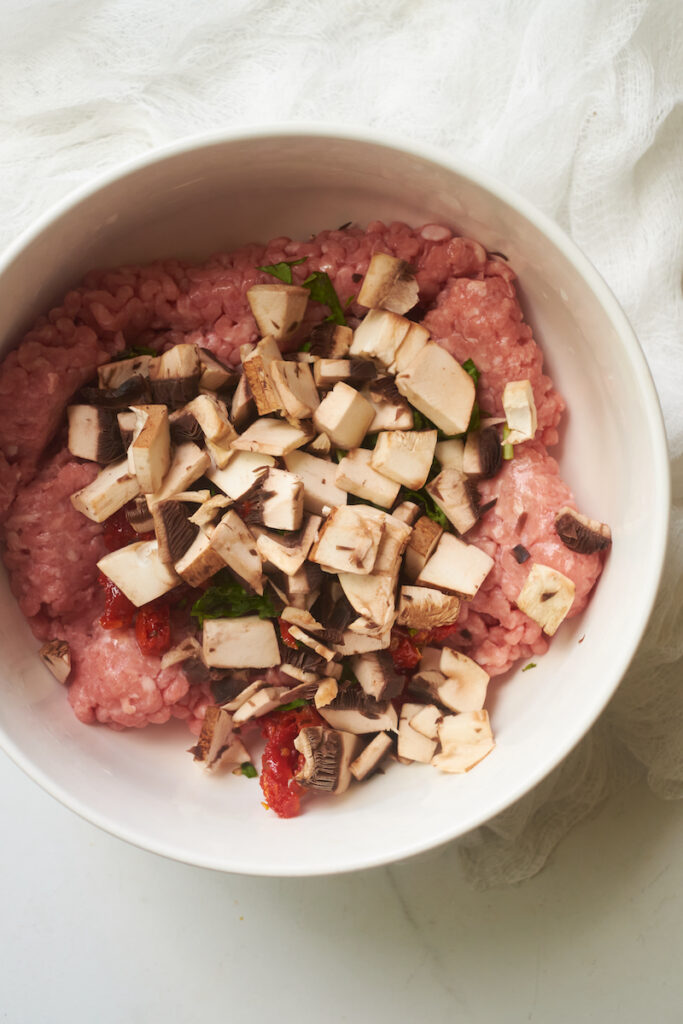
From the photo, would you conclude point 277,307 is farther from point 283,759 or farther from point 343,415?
point 283,759

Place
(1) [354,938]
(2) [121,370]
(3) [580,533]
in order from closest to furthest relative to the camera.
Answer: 1. (3) [580,533]
2. (2) [121,370]
3. (1) [354,938]

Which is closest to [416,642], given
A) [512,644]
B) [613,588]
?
[512,644]

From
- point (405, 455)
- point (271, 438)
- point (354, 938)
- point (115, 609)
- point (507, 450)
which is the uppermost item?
point (507, 450)

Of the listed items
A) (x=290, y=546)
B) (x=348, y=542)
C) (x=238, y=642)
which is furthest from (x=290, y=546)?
(x=238, y=642)

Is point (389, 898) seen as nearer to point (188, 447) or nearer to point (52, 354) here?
point (188, 447)

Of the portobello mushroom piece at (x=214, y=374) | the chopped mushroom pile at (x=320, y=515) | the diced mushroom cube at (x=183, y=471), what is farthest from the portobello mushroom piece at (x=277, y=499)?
the portobello mushroom piece at (x=214, y=374)

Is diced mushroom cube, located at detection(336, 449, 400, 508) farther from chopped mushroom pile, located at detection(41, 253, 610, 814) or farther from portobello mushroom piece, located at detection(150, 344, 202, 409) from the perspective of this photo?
portobello mushroom piece, located at detection(150, 344, 202, 409)

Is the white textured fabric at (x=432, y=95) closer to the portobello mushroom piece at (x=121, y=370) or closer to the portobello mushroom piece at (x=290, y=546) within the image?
the portobello mushroom piece at (x=121, y=370)
